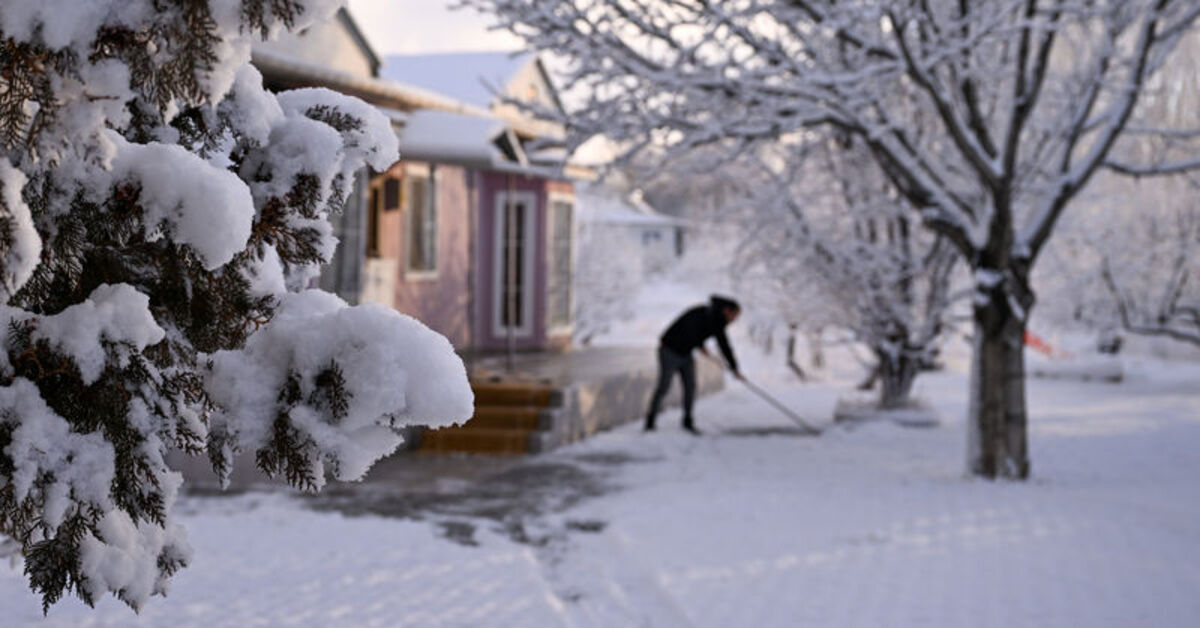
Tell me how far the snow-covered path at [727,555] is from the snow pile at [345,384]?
122 inches

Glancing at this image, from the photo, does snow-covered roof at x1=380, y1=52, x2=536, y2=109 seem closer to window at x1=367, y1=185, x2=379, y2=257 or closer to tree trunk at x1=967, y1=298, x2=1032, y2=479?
window at x1=367, y1=185, x2=379, y2=257

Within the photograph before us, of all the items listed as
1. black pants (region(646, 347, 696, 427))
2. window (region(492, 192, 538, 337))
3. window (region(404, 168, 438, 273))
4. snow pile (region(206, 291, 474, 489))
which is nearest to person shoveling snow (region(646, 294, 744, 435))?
black pants (region(646, 347, 696, 427))

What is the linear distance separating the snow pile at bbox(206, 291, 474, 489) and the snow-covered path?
309cm

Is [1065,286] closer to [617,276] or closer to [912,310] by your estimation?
[912,310]

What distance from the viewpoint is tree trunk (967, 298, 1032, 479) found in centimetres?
995

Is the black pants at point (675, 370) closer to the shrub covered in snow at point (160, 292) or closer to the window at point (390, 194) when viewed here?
the window at point (390, 194)

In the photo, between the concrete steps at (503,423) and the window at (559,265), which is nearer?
the concrete steps at (503,423)

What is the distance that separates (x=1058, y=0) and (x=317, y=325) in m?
8.65

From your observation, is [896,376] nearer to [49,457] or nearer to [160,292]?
[160,292]

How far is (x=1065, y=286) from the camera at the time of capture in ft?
68.8

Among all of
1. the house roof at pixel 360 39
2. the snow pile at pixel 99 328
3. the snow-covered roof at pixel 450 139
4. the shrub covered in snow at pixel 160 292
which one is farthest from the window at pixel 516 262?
the snow pile at pixel 99 328

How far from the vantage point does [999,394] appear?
997 cm

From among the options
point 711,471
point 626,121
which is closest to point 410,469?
point 711,471

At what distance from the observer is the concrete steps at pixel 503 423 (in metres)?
11.4
